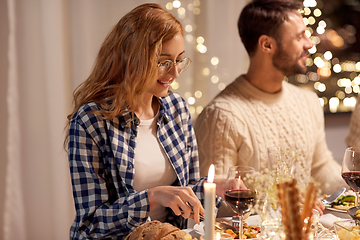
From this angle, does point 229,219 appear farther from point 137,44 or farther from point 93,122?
point 137,44

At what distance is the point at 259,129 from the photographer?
2037mm

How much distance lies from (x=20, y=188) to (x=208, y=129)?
1.14 metres

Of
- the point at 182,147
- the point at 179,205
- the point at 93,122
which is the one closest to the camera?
the point at 179,205

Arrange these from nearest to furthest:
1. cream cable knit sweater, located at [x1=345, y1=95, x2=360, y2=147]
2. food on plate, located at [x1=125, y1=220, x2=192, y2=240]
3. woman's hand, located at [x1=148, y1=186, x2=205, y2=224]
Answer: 1. food on plate, located at [x1=125, y1=220, x2=192, y2=240]
2. woman's hand, located at [x1=148, y1=186, x2=205, y2=224]
3. cream cable knit sweater, located at [x1=345, y1=95, x2=360, y2=147]

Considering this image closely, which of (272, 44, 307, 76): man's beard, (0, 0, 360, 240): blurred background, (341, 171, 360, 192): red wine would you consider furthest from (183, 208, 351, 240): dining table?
(0, 0, 360, 240): blurred background

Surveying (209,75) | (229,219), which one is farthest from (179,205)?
(209,75)

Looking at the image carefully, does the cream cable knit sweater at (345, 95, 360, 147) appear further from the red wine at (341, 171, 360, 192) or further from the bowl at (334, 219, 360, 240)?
the bowl at (334, 219, 360, 240)

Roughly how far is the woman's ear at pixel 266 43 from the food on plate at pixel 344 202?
100cm

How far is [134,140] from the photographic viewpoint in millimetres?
1395

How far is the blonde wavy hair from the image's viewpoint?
4.33 feet

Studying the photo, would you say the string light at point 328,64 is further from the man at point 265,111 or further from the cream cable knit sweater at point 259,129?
the man at point 265,111

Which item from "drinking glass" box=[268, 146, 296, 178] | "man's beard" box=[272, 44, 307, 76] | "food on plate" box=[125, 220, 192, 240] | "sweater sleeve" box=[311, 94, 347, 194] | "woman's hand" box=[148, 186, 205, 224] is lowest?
"sweater sleeve" box=[311, 94, 347, 194]

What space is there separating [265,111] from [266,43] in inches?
15.4

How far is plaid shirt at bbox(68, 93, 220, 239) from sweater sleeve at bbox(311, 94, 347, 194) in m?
0.96
